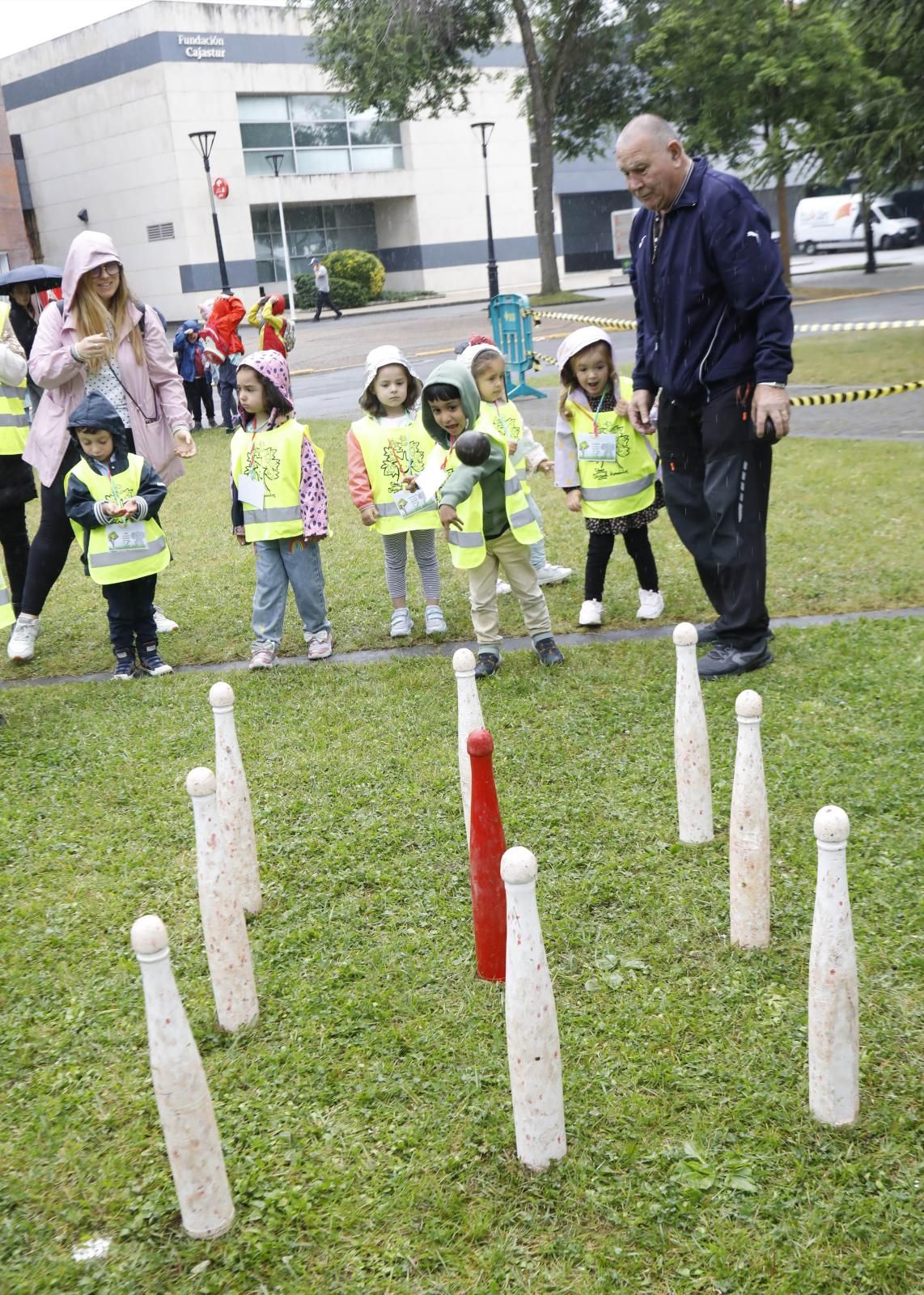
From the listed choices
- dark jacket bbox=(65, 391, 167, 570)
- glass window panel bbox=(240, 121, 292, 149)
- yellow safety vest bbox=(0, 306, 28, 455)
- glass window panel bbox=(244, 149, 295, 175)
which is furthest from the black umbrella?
glass window panel bbox=(240, 121, 292, 149)

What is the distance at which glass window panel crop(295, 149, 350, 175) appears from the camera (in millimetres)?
47719

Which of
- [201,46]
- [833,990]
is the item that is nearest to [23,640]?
[833,990]

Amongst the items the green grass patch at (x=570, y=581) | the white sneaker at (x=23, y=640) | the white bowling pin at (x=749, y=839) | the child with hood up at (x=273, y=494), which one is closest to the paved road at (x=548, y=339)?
the green grass patch at (x=570, y=581)

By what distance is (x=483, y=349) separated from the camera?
23.8 ft

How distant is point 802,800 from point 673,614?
2.86 meters

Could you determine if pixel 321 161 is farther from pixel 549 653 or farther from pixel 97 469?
pixel 549 653

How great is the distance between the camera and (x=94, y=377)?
23.5 feet

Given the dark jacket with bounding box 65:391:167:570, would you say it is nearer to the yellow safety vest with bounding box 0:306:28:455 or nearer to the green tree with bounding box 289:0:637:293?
the yellow safety vest with bounding box 0:306:28:455

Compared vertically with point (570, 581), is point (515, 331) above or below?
above

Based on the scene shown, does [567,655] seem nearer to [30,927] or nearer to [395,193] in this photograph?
[30,927]

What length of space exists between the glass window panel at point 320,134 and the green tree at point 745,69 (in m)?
17.7

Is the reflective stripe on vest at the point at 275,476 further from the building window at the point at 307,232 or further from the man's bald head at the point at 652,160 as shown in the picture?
the building window at the point at 307,232

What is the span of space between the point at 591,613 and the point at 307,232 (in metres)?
45.4

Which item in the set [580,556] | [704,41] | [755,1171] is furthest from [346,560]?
[704,41]
